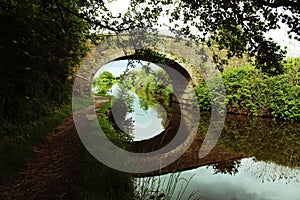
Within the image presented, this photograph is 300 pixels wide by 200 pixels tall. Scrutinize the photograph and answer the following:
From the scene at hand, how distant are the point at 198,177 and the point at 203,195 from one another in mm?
731

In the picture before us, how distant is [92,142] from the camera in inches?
209

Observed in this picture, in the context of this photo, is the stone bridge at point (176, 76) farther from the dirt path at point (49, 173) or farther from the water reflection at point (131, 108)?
the dirt path at point (49, 173)

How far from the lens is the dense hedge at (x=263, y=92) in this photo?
11234mm

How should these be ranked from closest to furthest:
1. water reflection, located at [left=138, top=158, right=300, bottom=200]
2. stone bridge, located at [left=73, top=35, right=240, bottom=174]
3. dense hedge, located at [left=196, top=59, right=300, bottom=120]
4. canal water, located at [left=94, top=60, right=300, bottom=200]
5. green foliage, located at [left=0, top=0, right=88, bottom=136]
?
green foliage, located at [left=0, top=0, right=88, bottom=136]
canal water, located at [left=94, top=60, right=300, bottom=200]
water reflection, located at [left=138, top=158, right=300, bottom=200]
stone bridge, located at [left=73, top=35, right=240, bottom=174]
dense hedge, located at [left=196, top=59, right=300, bottom=120]

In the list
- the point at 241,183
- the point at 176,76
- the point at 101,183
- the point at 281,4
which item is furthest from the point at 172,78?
the point at 281,4

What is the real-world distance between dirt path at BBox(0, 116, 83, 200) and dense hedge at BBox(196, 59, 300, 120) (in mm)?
8501

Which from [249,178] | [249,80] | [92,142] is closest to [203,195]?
[249,178]

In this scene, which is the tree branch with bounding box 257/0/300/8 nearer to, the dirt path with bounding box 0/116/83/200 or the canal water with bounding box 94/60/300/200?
the canal water with bounding box 94/60/300/200

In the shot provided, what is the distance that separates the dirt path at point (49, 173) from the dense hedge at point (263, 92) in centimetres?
850

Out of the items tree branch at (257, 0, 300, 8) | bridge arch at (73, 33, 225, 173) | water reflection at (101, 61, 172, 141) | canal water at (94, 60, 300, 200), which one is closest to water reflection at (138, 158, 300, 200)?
canal water at (94, 60, 300, 200)

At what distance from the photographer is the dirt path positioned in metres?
3.10

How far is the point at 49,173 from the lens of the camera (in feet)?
12.4

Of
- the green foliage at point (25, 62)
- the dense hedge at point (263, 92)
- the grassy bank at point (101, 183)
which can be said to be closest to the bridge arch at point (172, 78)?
the grassy bank at point (101, 183)

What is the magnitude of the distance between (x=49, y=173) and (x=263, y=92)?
995 centimetres
